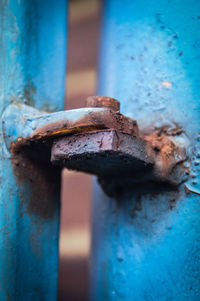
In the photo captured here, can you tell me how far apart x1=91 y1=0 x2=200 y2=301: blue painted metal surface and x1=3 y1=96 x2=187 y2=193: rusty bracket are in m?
0.04

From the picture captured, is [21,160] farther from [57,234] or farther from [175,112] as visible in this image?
[175,112]

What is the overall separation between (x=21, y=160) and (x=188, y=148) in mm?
266

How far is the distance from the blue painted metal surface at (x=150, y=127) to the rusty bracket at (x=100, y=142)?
0.12 feet

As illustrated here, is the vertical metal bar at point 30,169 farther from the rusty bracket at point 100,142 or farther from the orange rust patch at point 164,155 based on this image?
the orange rust patch at point 164,155

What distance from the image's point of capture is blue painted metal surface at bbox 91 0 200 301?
→ 521mm

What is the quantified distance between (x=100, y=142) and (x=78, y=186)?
116 cm

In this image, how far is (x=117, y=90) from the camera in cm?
67

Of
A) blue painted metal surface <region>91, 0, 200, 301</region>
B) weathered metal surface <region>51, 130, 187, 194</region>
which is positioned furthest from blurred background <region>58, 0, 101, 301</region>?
weathered metal surface <region>51, 130, 187, 194</region>

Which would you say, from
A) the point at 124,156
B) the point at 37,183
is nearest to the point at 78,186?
the point at 37,183

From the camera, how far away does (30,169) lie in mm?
554

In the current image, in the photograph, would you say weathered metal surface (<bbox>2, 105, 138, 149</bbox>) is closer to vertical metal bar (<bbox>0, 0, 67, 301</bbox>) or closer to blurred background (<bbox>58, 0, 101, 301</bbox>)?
vertical metal bar (<bbox>0, 0, 67, 301</bbox>)

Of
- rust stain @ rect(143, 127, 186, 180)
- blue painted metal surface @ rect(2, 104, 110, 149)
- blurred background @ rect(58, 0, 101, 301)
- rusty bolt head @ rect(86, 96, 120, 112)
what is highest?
rusty bolt head @ rect(86, 96, 120, 112)

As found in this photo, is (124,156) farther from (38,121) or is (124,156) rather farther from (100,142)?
(38,121)

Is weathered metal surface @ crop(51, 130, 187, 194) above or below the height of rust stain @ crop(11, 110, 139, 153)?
below
